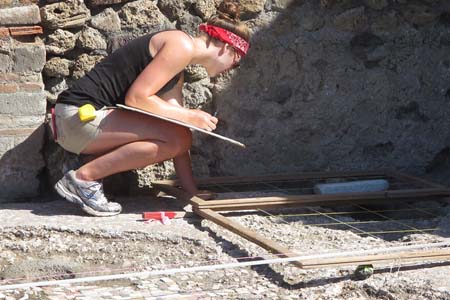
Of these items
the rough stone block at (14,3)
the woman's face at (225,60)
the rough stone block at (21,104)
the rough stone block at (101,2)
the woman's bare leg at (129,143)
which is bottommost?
the woman's bare leg at (129,143)

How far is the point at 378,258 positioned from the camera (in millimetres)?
3549

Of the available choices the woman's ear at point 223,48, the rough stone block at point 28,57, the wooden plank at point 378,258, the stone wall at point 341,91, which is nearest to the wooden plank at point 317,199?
the stone wall at point 341,91

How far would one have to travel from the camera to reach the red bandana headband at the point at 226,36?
4.21 metres

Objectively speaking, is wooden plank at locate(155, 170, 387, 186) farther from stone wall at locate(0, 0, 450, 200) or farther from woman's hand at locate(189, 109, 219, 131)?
woman's hand at locate(189, 109, 219, 131)

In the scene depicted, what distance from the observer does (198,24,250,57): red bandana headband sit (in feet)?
13.8

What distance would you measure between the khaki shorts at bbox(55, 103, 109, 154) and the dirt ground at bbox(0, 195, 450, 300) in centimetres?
31

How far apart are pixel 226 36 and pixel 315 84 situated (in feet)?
2.55

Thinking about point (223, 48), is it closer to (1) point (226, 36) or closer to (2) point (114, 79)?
(1) point (226, 36)

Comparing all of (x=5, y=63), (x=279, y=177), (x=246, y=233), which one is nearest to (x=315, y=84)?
(x=279, y=177)

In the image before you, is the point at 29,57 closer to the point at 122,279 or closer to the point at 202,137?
the point at 202,137

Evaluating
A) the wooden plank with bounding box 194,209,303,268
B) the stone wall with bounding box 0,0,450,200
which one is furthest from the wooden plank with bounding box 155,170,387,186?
the wooden plank with bounding box 194,209,303,268

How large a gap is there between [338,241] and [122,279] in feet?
2.94

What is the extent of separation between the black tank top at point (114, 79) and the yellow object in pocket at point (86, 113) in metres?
0.07

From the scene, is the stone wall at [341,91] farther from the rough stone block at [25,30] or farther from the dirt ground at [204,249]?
the rough stone block at [25,30]
